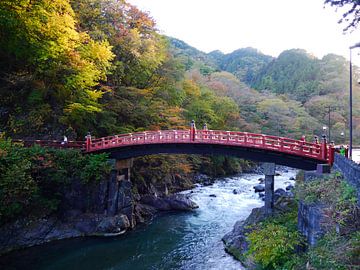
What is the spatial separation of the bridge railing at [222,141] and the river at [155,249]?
637 cm

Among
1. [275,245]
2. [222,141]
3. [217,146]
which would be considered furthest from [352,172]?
[217,146]

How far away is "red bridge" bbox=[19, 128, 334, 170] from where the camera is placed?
1736 cm

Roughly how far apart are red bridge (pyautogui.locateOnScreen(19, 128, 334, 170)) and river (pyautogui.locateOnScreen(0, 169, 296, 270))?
5.58m

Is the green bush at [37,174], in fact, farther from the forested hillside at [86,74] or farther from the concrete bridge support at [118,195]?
the forested hillside at [86,74]

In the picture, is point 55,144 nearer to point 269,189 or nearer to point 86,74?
point 86,74

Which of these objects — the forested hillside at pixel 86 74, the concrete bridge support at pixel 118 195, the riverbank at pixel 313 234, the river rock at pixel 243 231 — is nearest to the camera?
the riverbank at pixel 313 234

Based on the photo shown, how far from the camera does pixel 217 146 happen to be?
67.8 feet

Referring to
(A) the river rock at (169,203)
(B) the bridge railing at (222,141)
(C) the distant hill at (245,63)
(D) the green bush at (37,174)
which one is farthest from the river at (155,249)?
(C) the distant hill at (245,63)

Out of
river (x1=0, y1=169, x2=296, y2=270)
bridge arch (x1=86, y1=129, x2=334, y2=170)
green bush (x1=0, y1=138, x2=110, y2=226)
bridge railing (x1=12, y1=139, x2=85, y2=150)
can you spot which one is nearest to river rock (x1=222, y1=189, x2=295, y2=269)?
river (x1=0, y1=169, x2=296, y2=270)

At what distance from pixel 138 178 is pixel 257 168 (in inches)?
1072

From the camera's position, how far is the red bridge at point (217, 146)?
1736cm

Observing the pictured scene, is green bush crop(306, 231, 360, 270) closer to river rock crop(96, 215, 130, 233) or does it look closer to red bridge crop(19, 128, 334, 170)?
red bridge crop(19, 128, 334, 170)

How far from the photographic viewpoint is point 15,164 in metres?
17.3

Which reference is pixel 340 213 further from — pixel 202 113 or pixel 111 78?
pixel 202 113
